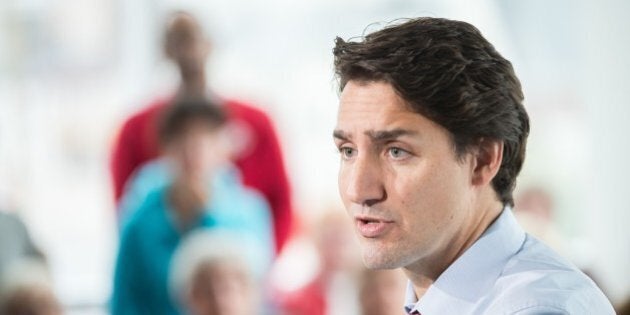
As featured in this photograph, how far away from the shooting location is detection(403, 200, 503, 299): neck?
168 centimetres

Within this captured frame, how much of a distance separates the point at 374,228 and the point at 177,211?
6.38 ft

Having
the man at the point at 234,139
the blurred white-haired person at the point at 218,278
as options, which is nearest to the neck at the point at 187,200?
the blurred white-haired person at the point at 218,278

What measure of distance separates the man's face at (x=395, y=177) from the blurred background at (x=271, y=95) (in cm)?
243

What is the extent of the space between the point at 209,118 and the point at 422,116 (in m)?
1.99

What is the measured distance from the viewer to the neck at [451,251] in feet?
5.51

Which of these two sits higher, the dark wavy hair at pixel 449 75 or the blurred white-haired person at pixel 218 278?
the dark wavy hair at pixel 449 75

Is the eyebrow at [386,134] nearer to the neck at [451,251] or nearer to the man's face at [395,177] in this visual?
the man's face at [395,177]

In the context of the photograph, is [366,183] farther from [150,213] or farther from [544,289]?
[150,213]

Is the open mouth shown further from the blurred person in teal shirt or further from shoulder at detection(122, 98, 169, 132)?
shoulder at detection(122, 98, 169, 132)

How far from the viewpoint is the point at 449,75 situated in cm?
163

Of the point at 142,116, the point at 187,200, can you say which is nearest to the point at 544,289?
the point at 187,200

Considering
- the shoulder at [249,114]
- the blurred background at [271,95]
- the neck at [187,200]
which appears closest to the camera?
the neck at [187,200]

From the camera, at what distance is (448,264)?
66.5 inches

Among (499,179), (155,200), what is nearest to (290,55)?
(155,200)
